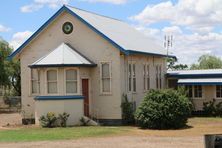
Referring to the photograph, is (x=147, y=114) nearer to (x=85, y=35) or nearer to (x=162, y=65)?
(x=85, y=35)

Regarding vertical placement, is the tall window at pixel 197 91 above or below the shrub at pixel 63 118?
Result: above

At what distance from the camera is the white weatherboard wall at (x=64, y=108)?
25.7 metres

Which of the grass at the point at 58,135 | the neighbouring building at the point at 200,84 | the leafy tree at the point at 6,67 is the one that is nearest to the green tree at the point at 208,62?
the leafy tree at the point at 6,67

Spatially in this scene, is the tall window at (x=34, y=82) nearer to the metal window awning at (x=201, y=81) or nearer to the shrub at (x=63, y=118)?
the shrub at (x=63, y=118)

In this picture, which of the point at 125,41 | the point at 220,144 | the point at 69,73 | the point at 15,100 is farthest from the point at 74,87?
the point at 15,100

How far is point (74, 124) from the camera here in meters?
26.0

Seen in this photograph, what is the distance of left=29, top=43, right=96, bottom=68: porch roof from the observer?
26078mm

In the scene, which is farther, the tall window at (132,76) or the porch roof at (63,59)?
the tall window at (132,76)

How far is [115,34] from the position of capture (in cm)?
2900

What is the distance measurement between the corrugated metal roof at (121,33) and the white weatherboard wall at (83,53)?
2.12 feet

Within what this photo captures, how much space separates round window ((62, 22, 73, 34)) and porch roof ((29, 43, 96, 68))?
0.96 metres

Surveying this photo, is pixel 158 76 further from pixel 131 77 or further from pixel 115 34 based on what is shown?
pixel 115 34

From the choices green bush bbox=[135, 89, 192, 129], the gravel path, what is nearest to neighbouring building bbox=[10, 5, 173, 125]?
green bush bbox=[135, 89, 192, 129]

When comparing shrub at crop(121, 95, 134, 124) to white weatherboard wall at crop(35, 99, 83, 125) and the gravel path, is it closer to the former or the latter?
white weatherboard wall at crop(35, 99, 83, 125)
